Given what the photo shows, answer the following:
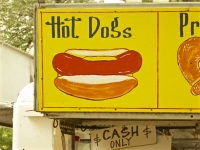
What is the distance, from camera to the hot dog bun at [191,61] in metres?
4.88

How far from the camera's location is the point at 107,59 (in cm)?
499

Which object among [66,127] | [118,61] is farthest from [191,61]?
[66,127]

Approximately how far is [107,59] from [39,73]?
24.9 inches

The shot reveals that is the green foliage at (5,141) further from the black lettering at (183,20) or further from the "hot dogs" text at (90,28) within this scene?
the black lettering at (183,20)

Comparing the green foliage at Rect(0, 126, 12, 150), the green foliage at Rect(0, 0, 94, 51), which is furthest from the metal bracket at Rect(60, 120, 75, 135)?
the green foliage at Rect(0, 0, 94, 51)

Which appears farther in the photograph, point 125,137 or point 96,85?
point 125,137

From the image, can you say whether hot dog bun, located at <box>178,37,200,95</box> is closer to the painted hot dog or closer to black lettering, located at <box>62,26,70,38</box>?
the painted hot dog

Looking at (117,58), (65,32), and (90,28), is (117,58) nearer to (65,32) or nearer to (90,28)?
(90,28)

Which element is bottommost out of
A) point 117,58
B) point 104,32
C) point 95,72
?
point 95,72

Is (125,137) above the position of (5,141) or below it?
above

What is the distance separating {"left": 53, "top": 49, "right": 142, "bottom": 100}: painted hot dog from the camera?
4957 mm

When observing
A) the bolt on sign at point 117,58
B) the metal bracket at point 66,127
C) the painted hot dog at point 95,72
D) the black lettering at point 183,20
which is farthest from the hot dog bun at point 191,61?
the metal bracket at point 66,127

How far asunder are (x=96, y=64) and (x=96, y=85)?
0.63ft

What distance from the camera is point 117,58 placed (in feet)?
16.4
